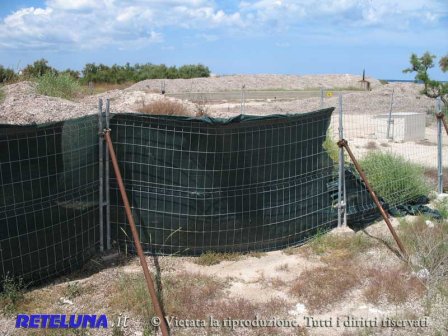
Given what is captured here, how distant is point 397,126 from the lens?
50.9 feet

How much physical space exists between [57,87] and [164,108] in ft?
16.0

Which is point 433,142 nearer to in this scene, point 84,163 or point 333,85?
point 84,163

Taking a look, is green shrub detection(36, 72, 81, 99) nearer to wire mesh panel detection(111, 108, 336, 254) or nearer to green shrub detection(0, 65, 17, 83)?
green shrub detection(0, 65, 17, 83)

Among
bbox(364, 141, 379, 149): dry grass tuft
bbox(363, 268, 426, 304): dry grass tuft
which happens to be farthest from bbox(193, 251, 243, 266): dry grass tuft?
bbox(364, 141, 379, 149): dry grass tuft

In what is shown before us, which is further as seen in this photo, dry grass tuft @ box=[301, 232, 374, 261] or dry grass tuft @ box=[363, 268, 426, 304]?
dry grass tuft @ box=[301, 232, 374, 261]

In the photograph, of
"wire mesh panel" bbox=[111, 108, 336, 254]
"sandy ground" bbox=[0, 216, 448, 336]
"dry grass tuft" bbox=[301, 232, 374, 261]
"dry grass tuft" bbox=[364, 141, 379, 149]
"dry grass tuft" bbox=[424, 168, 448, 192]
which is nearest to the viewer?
"sandy ground" bbox=[0, 216, 448, 336]

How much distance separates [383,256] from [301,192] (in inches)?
47.1

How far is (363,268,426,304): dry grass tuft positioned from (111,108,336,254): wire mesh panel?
1314mm

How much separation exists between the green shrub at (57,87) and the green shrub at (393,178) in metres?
10.6

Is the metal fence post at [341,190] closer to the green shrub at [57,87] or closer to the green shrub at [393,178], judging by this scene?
the green shrub at [393,178]

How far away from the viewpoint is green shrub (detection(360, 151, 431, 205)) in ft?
25.5

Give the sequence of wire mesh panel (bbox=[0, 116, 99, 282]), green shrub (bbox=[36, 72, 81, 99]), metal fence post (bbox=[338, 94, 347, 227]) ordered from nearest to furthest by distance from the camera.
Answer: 1. wire mesh panel (bbox=[0, 116, 99, 282])
2. metal fence post (bbox=[338, 94, 347, 227])
3. green shrub (bbox=[36, 72, 81, 99])

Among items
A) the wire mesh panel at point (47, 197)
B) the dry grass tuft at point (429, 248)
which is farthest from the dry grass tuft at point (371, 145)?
the wire mesh panel at point (47, 197)

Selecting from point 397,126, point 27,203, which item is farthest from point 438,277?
point 397,126
